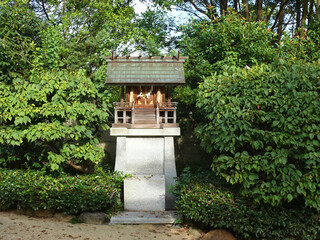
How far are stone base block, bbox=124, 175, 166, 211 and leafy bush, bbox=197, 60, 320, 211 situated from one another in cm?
237

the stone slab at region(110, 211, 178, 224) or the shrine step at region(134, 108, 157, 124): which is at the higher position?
the shrine step at region(134, 108, 157, 124)

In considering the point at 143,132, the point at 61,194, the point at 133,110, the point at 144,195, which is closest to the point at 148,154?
the point at 143,132

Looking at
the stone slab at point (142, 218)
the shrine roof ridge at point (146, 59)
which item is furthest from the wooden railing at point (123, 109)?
the stone slab at point (142, 218)

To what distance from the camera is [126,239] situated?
711 cm

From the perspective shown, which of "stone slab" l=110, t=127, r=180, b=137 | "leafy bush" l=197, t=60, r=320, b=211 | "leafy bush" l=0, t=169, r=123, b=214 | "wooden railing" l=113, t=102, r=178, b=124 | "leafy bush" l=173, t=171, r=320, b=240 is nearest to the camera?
"leafy bush" l=197, t=60, r=320, b=211

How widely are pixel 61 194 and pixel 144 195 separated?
2289 mm

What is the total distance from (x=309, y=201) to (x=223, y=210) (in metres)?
1.84

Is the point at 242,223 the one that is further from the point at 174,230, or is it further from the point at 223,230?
the point at 174,230

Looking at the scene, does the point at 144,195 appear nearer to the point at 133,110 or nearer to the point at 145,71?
the point at 133,110

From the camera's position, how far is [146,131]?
9.76 m

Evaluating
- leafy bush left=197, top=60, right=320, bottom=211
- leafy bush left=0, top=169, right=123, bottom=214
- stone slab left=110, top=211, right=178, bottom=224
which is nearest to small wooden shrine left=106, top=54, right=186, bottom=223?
stone slab left=110, top=211, right=178, bottom=224

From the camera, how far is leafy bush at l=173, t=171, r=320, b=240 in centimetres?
671

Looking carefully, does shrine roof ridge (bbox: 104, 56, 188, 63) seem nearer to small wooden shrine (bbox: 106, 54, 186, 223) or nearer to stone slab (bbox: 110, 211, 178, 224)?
small wooden shrine (bbox: 106, 54, 186, 223)

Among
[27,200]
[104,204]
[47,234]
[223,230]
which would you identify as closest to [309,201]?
[223,230]
